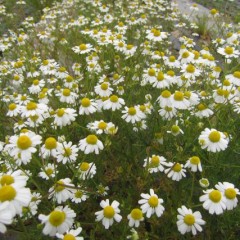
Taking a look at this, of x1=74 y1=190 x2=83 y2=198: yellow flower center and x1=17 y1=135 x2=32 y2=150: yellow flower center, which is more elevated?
x1=17 y1=135 x2=32 y2=150: yellow flower center

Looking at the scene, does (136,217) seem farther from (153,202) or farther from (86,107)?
(86,107)

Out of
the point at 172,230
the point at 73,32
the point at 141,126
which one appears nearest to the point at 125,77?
the point at 141,126

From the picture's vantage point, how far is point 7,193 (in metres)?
1.59

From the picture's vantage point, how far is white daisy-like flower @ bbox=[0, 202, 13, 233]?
4.60ft

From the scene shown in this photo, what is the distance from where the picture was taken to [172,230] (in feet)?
7.54

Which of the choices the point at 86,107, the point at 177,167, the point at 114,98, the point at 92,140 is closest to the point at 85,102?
the point at 86,107

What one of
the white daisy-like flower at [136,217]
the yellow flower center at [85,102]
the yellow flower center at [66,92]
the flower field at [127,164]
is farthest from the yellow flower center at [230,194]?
the yellow flower center at [66,92]

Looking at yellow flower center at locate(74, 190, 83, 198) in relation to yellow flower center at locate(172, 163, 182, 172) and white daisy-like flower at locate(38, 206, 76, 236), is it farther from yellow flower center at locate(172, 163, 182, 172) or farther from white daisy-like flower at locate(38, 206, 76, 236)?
yellow flower center at locate(172, 163, 182, 172)

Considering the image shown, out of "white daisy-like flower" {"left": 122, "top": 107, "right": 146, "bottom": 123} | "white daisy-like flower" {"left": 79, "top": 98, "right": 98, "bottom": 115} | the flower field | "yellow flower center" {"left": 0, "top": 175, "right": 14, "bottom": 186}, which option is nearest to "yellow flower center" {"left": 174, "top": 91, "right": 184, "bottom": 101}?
the flower field

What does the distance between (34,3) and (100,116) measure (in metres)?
6.42

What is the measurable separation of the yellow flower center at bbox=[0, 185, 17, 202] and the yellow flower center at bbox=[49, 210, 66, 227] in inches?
10.1

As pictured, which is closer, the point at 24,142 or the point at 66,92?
the point at 24,142

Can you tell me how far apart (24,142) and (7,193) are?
498 mm

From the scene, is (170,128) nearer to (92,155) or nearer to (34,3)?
(92,155)
